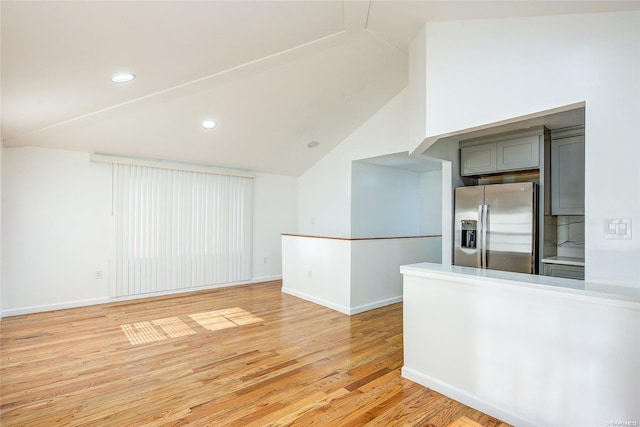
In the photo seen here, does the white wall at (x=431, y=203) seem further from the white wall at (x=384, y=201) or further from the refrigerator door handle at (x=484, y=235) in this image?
the refrigerator door handle at (x=484, y=235)

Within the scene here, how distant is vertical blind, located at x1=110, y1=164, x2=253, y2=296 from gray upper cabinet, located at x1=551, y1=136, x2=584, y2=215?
4689mm

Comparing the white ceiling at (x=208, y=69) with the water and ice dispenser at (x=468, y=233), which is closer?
the white ceiling at (x=208, y=69)

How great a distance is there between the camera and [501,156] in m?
3.99

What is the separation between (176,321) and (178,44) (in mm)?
3095

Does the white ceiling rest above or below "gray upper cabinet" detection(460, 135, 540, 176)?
above

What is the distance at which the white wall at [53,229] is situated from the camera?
4055mm

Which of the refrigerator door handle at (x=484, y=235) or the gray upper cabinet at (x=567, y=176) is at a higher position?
the gray upper cabinet at (x=567, y=176)

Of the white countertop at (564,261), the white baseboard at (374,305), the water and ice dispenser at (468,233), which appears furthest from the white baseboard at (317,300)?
the white countertop at (564,261)

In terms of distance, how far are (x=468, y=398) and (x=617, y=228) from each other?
1.42 meters

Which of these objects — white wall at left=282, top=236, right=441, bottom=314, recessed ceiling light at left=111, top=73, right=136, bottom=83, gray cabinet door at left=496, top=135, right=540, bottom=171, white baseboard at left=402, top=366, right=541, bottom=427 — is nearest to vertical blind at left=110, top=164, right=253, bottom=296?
white wall at left=282, top=236, right=441, bottom=314

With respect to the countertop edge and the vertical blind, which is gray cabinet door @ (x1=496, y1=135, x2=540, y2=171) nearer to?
the countertop edge

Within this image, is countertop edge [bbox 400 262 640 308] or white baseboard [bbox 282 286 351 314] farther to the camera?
white baseboard [bbox 282 286 351 314]

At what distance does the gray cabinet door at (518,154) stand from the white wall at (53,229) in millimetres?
5363

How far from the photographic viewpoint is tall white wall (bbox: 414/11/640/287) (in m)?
1.91
